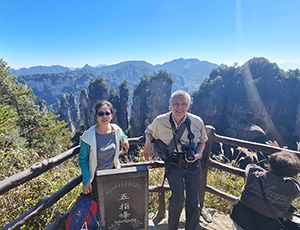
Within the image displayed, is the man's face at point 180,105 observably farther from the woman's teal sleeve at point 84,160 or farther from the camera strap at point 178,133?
the woman's teal sleeve at point 84,160

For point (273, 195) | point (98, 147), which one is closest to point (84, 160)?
point (98, 147)

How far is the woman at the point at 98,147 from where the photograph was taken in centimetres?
186

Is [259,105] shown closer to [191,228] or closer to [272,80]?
[272,80]

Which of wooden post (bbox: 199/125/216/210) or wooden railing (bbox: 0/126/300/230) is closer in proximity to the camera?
wooden railing (bbox: 0/126/300/230)

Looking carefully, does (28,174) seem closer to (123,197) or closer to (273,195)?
(123,197)

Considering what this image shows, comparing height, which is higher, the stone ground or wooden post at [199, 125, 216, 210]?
wooden post at [199, 125, 216, 210]

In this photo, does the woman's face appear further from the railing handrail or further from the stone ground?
the stone ground

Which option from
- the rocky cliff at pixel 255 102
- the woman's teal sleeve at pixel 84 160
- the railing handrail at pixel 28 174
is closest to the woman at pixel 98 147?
the woman's teal sleeve at pixel 84 160

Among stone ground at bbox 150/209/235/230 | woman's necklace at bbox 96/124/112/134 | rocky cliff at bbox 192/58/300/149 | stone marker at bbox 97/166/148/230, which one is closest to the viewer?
stone marker at bbox 97/166/148/230

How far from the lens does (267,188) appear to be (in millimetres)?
1525

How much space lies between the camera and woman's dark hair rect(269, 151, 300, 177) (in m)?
1.49

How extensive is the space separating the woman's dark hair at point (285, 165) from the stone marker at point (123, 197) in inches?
45.4

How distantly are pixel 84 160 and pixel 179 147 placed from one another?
1025mm

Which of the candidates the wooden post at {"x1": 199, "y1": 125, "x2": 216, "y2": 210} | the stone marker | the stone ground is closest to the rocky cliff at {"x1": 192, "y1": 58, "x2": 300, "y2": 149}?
the stone ground
